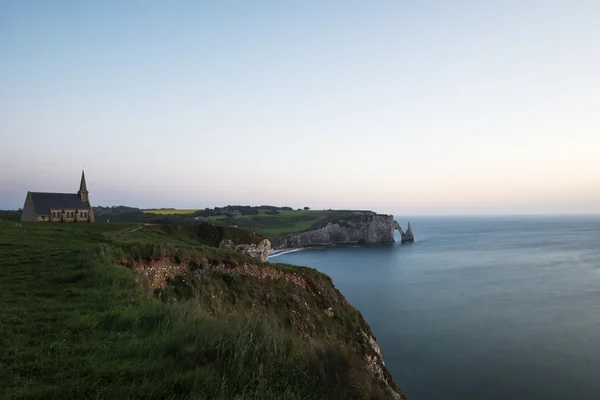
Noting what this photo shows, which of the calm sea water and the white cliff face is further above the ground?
the white cliff face

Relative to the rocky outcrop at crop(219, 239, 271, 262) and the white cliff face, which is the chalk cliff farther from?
the rocky outcrop at crop(219, 239, 271, 262)

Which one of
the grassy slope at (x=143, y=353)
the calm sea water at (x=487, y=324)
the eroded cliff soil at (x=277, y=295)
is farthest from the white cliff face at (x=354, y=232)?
the grassy slope at (x=143, y=353)

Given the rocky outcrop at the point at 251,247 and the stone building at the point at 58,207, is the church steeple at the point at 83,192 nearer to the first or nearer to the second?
the stone building at the point at 58,207

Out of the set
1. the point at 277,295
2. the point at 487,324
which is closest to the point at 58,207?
the point at 277,295

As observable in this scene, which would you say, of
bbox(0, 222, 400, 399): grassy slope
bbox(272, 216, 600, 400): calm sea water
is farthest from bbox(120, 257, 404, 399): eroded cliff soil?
bbox(0, 222, 400, 399): grassy slope

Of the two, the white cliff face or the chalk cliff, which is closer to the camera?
the white cliff face

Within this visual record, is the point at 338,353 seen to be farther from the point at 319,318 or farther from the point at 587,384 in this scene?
the point at 587,384

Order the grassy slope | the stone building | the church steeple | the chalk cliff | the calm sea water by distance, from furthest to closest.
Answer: the chalk cliff
the church steeple
the stone building
the calm sea water
the grassy slope

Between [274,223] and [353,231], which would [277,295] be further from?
[274,223]
